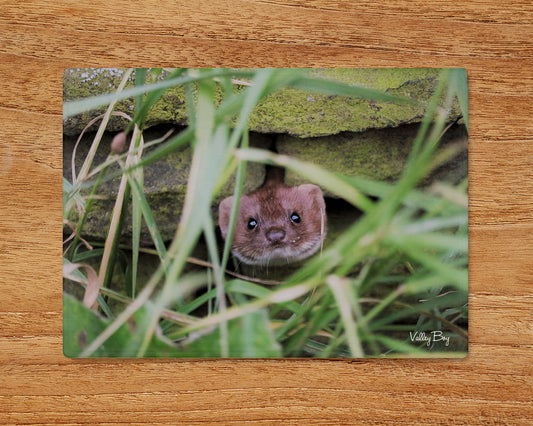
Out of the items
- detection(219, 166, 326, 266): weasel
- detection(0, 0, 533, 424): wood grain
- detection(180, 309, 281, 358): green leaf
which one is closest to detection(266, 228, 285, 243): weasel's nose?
detection(219, 166, 326, 266): weasel

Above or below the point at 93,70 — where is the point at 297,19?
above

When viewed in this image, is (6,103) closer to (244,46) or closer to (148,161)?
(148,161)

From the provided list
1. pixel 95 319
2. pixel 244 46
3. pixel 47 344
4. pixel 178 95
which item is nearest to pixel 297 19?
pixel 244 46

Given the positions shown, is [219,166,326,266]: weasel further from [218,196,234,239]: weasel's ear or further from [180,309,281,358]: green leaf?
[180,309,281,358]: green leaf

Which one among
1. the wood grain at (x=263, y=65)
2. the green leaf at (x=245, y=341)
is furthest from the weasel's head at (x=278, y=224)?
the wood grain at (x=263, y=65)

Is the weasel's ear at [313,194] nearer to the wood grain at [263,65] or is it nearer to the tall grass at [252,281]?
the tall grass at [252,281]

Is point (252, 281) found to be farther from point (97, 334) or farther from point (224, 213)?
point (97, 334)

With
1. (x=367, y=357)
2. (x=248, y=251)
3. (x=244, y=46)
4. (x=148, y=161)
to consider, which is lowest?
(x=367, y=357)

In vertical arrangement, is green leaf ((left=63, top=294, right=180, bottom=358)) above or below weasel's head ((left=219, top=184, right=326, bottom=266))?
below
